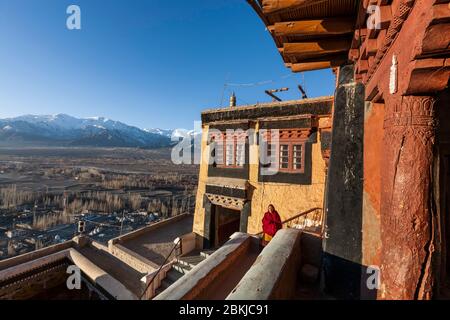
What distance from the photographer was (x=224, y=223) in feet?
46.4

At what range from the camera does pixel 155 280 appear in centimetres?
880

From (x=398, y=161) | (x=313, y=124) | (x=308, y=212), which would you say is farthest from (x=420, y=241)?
(x=313, y=124)

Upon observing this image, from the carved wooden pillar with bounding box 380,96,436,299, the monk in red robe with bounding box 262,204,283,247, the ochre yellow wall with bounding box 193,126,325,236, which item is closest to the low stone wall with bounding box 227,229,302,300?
the carved wooden pillar with bounding box 380,96,436,299

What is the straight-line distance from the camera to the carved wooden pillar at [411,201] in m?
1.82

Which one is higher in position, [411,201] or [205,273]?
[411,201]

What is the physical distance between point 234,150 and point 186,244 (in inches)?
205

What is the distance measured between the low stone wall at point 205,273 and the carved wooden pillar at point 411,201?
194 centimetres

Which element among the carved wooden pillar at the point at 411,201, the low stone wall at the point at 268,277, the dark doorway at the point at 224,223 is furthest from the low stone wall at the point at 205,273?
the dark doorway at the point at 224,223

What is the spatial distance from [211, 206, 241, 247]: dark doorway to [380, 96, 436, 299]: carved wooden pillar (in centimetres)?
1098

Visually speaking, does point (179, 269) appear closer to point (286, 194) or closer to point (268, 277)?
point (286, 194)

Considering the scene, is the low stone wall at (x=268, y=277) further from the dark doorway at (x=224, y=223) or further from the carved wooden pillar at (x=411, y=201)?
the dark doorway at (x=224, y=223)

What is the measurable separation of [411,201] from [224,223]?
12.8m

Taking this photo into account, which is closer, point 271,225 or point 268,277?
point 268,277

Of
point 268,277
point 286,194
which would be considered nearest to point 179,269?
point 286,194
